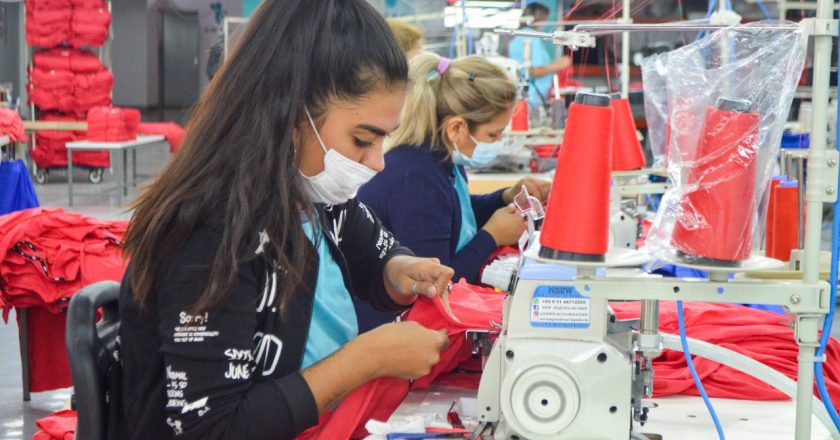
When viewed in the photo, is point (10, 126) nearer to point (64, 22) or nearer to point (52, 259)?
point (52, 259)

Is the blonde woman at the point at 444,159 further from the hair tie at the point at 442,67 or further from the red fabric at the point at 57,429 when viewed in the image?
the red fabric at the point at 57,429

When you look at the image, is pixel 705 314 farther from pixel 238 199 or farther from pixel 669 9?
pixel 669 9

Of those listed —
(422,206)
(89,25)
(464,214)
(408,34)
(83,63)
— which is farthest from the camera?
(83,63)

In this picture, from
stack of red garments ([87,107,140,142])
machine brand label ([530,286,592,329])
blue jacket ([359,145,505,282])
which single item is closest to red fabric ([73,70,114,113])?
stack of red garments ([87,107,140,142])

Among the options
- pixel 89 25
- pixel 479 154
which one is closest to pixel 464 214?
pixel 479 154

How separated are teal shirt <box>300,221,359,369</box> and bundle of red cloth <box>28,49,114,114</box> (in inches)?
358

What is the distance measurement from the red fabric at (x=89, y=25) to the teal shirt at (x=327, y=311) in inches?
356

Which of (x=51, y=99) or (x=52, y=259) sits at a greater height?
(x=51, y=99)

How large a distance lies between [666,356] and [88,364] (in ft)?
3.15

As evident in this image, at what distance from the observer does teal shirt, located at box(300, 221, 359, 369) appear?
138cm

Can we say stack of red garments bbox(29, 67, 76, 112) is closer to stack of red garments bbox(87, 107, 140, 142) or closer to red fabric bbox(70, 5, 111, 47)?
red fabric bbox(70, 5, 111, 47)

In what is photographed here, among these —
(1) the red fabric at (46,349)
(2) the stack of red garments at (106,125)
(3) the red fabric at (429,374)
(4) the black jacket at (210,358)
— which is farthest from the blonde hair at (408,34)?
(2) the stack of red garments at (106,125)

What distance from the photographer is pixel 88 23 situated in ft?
32.0

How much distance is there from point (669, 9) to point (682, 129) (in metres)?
9.01
